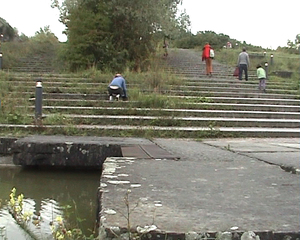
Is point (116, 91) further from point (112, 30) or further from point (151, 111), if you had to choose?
point (112, 30)

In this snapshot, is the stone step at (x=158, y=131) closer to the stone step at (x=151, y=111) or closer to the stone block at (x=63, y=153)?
the stone step at (x=151, y=111)

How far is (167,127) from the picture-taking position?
898 cm

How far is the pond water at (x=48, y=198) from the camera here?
2762 millimetres

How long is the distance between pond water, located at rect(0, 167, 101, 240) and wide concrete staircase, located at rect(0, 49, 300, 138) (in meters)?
2.43

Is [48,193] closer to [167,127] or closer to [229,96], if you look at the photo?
[167,127]

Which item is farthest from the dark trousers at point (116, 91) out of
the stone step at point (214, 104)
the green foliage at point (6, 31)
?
the green foliage at point (6, 31)

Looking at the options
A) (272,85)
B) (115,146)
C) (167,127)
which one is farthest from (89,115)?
(272,85)

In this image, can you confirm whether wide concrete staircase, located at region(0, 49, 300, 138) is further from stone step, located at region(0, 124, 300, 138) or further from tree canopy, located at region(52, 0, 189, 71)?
tree canopy, located at region(52, 0, 189, 71)

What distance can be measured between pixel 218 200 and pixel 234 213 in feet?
0.92

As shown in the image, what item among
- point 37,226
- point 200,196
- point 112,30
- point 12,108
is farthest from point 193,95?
point 200,196

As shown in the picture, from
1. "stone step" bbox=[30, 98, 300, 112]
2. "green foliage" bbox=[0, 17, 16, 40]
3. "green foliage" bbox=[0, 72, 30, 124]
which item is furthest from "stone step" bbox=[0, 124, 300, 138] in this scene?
"green foliage" bbox=[0, 17, 16, 40]

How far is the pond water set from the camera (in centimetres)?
276

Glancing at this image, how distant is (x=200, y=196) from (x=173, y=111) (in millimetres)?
8176

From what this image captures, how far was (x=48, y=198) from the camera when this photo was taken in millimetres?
3900
